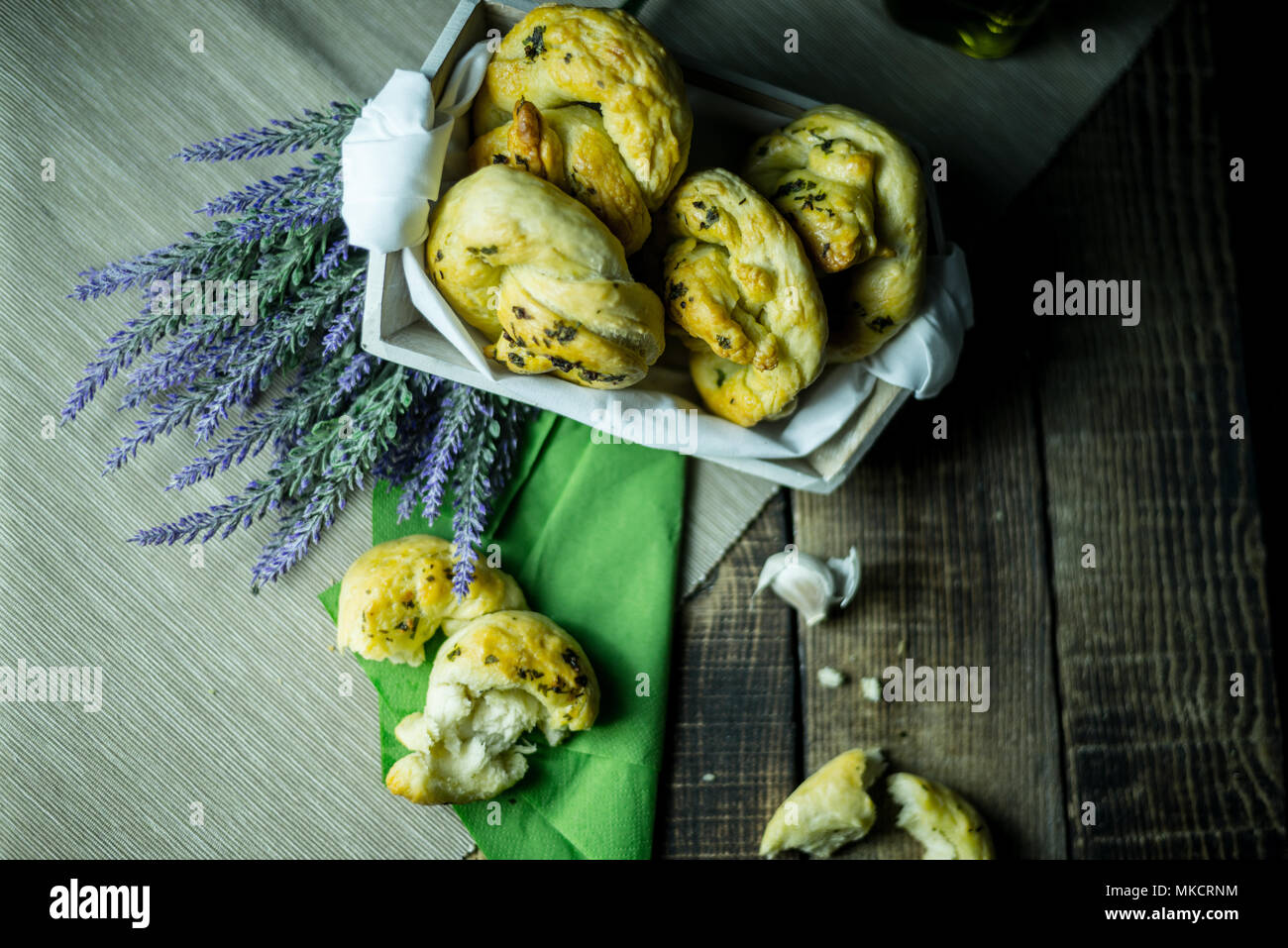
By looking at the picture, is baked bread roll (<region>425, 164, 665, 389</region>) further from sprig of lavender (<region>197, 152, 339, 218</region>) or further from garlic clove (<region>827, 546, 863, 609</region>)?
garlic clove (<region>827, 546, 863, 609</region>)

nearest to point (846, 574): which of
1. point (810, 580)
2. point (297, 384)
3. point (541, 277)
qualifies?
point (810, 580)

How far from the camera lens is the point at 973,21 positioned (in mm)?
1243

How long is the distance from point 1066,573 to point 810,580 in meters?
0.36

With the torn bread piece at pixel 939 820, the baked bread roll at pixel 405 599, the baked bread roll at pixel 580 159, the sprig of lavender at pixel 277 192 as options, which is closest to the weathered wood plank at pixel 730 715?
the torn bread piece at pixel 939 820

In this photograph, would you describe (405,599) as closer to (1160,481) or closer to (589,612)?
(589,612)

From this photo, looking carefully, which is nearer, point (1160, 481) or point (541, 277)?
point (541, 277)

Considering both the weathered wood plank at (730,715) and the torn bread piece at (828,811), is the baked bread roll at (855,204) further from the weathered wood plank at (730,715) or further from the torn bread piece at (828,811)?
the torn bread piece at (828,811)

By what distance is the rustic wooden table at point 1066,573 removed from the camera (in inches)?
49.1

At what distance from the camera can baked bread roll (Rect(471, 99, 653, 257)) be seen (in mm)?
857

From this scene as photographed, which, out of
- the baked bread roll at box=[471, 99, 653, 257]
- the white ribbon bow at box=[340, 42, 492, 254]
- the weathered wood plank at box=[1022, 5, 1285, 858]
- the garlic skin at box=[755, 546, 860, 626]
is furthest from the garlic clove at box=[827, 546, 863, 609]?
the white ribbon bow at box=[340, 42, 492, 254]

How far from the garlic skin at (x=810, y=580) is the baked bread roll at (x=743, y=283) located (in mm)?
326
